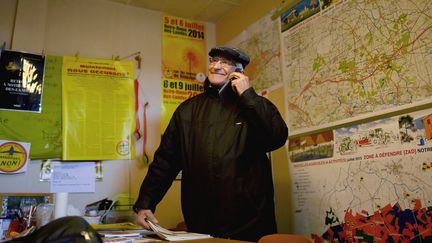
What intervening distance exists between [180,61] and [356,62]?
1.38 metres

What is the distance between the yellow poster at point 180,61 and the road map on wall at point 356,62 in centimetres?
83

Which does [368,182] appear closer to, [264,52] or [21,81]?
[264,52]

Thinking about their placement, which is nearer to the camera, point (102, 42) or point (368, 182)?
point (368, 182)

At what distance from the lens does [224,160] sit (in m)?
1.47

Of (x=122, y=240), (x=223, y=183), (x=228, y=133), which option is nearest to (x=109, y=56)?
(x=228, y=133)

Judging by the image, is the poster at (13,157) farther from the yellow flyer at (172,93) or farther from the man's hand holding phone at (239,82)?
the man's hand holding phone at (239,82)

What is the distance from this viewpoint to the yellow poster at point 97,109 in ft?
6.75

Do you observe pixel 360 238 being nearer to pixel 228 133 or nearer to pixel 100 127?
pixel 228 133

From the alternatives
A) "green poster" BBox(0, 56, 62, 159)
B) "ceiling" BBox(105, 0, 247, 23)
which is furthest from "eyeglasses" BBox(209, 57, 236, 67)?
"green poster" BBox(0, 56, 62, 159)

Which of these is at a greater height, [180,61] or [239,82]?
[180,61]

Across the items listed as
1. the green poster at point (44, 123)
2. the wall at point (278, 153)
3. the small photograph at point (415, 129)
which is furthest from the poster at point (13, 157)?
the small photograph at point (415, 129)

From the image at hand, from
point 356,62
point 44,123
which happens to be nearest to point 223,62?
point 356,62

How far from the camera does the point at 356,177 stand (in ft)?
4.88

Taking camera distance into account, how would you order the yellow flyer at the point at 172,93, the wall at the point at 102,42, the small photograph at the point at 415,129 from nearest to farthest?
the small photograph at the point at 415,129, the wall at the point at 102,42, the yellow flyer at the point at 172,93
